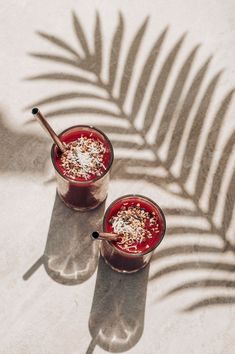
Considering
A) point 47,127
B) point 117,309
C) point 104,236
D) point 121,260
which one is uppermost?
point 47,127

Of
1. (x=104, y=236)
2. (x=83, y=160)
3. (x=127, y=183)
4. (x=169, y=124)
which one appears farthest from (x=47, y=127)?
(x=169, y=124)

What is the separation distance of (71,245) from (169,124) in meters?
0.70

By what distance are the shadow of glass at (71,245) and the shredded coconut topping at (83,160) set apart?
278mm

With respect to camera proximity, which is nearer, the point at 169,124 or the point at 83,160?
the point at 83,160

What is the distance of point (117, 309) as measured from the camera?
6.98 ft

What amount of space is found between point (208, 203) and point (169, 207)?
0.17 metres

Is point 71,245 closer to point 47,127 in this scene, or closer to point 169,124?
point 47,127

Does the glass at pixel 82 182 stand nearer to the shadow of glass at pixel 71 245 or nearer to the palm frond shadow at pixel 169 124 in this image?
the shadow of glass at pixel 71 245

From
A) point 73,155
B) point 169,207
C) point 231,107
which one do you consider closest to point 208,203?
point 169,207

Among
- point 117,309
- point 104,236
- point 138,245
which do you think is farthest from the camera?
point 117,309

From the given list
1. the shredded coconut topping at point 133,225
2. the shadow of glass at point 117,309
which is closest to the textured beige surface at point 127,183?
the shadow of glass at point 117,309

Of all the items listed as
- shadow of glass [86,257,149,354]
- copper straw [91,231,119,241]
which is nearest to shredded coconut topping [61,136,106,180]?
copper straw [91,231,119,241]

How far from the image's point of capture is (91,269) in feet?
7.13

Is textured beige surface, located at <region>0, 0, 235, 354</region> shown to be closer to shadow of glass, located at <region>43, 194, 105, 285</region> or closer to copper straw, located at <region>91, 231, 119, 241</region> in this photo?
shadow of glass, located at <region>43, 194, 105, 285</region>
